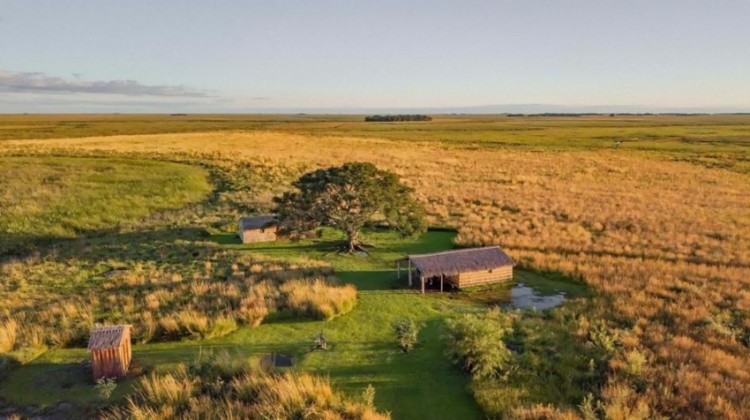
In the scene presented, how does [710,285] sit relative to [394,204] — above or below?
below

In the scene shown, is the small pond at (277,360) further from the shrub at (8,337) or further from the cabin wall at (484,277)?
the cabin wall at (484,277)

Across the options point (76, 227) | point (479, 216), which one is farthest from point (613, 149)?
point (76, 227)

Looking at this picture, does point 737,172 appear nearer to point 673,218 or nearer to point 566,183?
point 566,183

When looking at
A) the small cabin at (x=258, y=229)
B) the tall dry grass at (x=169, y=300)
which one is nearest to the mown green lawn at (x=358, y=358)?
the tall dry grass at (x=169, y=300)

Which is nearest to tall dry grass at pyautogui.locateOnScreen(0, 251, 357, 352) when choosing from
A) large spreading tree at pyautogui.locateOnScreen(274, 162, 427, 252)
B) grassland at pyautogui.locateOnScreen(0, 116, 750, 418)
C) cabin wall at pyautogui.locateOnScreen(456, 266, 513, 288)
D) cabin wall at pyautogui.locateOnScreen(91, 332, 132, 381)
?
grassland at pyautogui.locateOnScreen(0, 116, 750, 418)

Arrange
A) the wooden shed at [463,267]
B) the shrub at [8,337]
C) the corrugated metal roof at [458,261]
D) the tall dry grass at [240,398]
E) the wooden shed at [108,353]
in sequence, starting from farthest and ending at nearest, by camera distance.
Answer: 1. the wooden shed at [463,267]
2. the corrugated metal roof at [458,261]
3. the shrub at [8,337]
4. the wooden shed at [108,353]
5. the tall dry grass at [240,398]
